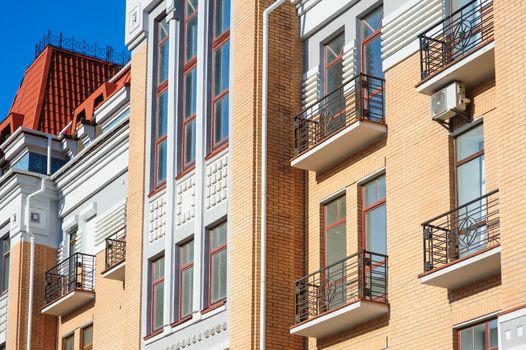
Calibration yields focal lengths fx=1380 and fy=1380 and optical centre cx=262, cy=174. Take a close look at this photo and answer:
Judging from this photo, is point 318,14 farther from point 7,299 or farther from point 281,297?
point 7,299

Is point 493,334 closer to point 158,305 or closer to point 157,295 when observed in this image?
point 158,305

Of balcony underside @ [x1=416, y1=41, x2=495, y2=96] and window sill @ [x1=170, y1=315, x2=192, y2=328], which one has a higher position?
balcony underside @ [x1=416, y1=41, x2=495, y2=96]

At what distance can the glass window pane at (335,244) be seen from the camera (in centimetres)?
2394

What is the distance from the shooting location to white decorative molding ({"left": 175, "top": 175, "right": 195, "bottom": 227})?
2667cm

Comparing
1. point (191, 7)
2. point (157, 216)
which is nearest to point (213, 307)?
point (157, 216)

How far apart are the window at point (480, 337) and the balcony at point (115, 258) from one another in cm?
1104

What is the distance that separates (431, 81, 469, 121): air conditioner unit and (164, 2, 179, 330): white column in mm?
7391

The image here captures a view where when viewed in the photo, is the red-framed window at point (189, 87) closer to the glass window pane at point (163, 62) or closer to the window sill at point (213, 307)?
the glass window pane at point (163, 62)

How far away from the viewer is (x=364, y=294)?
2228 centimetres

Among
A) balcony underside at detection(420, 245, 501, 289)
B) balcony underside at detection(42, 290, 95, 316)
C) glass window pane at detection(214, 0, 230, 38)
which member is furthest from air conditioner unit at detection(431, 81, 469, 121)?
balcony underside at detection(42, 290, 95, 316)

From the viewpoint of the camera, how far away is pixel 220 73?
87.8 ft

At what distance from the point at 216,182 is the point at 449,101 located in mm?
6268

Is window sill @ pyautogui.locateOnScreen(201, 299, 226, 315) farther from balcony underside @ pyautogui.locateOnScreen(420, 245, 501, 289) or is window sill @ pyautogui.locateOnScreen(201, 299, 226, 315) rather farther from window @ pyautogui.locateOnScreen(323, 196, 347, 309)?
balcony underside @ pyautogui.locateOnScreen(420, 245, 501, 289)

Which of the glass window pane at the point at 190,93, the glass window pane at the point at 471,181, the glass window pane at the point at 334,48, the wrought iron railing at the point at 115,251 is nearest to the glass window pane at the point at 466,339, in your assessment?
the glass window pane at the point at 471,181
